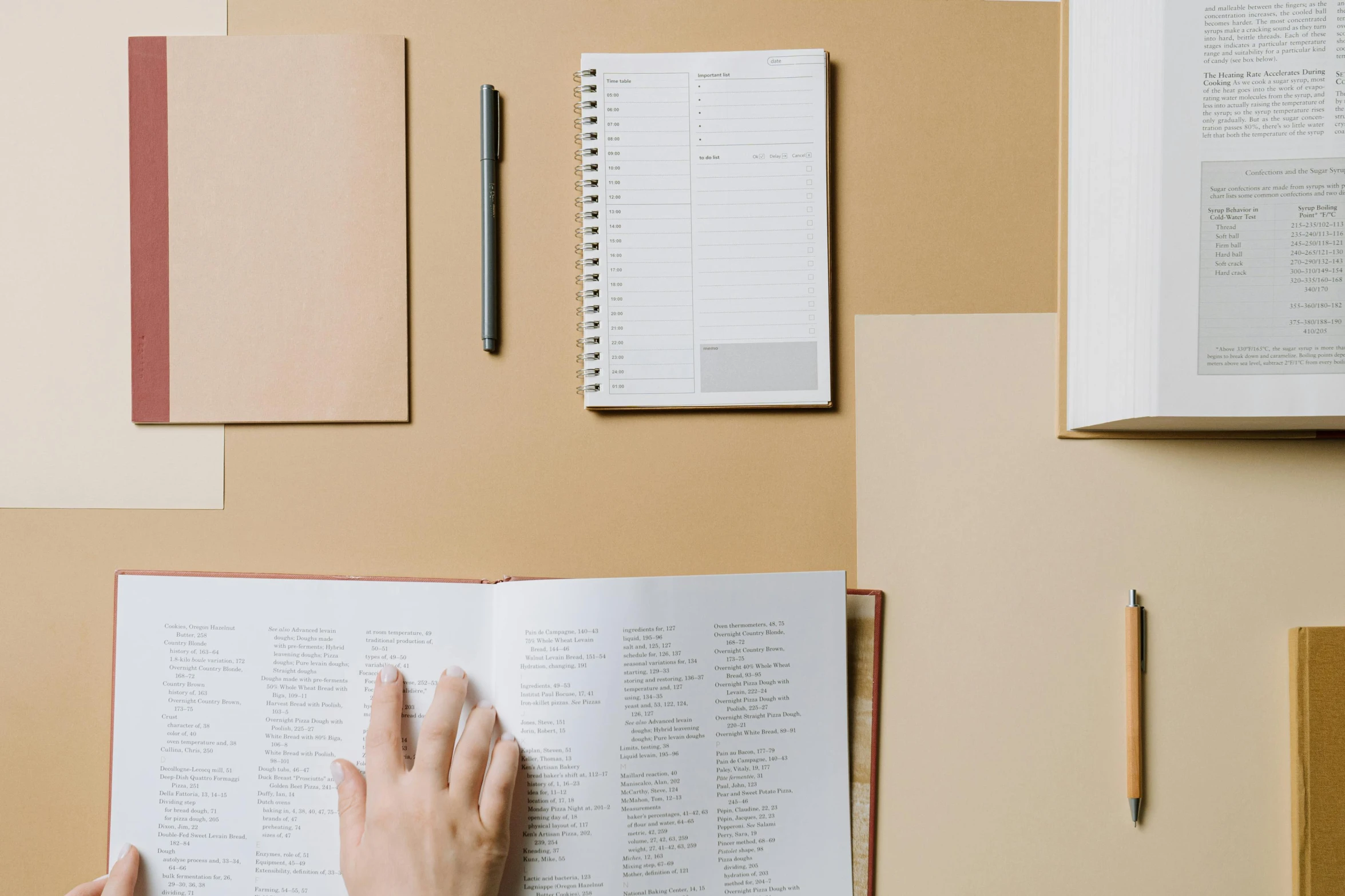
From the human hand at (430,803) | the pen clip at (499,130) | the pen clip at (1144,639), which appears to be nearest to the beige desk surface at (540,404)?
the pen clip at (499,130)

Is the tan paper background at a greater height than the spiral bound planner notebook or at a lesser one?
lesser

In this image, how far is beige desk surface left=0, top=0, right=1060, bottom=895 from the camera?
0.71 metres

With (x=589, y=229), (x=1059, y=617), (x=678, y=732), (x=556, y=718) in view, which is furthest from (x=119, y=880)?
(x=1059, y=617)

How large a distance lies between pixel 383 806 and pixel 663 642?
287 millimetres

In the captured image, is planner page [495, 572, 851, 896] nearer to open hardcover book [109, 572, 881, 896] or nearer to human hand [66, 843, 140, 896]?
open hardcover book [109, 572, 881, 896]

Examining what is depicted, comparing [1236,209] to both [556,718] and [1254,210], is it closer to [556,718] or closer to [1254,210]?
[1254,210]

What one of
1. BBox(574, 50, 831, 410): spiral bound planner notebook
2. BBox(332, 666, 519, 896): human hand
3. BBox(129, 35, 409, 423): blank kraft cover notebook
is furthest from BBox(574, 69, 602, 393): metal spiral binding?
BBox(332, 666, 519, 896): human hand

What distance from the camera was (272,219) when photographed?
71 centimetres

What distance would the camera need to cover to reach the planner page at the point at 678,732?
2.22 feet

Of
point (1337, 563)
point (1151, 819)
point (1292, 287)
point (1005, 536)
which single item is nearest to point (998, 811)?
point (1151, 819)

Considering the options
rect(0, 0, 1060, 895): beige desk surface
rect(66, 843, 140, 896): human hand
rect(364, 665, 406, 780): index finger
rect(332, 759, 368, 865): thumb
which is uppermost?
rect(0, 0, 1060, 895): beige desk surface

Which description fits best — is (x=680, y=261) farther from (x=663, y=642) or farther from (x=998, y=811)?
(x=998, y=811)

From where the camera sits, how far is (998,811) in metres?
0.70

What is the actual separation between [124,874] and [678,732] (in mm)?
532
